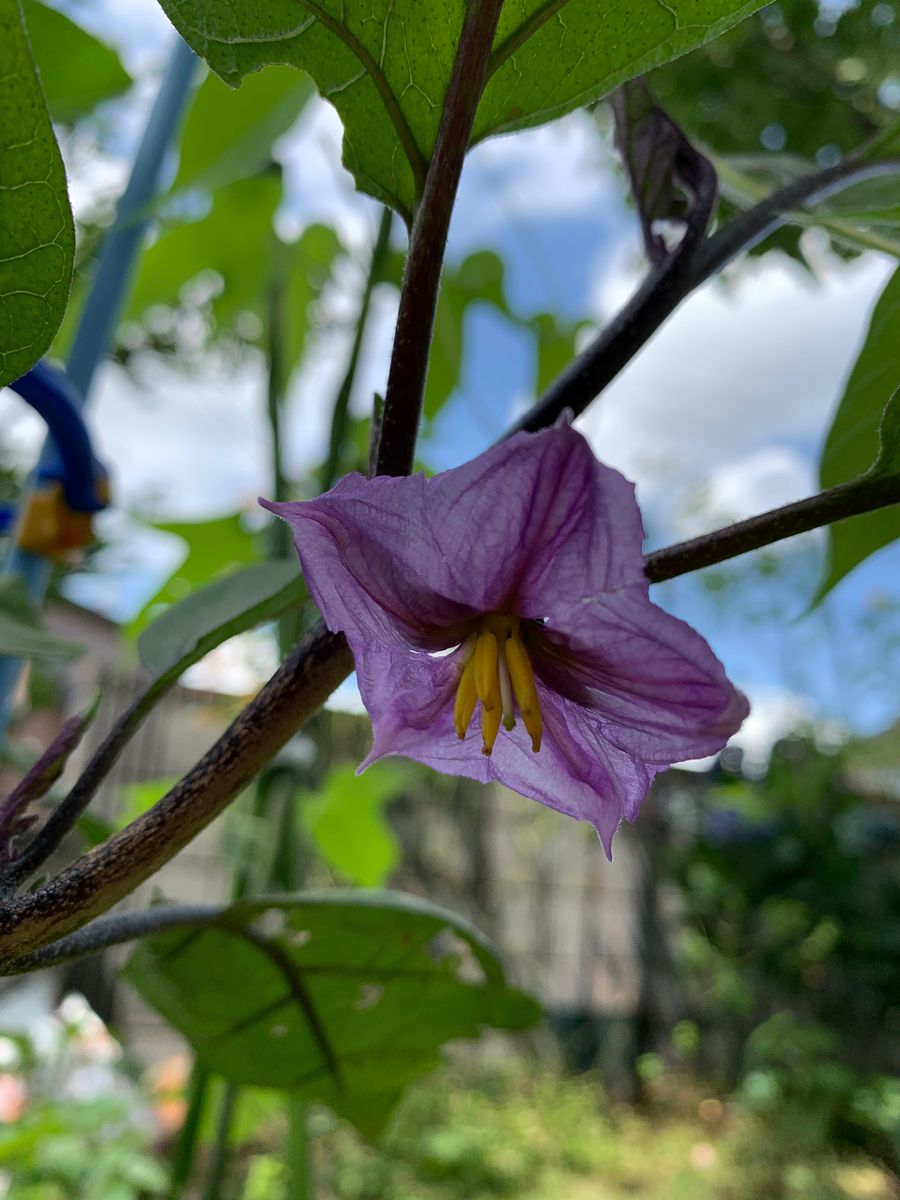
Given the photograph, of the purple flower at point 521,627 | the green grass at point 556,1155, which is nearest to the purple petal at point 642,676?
the purple flower at point 521,627

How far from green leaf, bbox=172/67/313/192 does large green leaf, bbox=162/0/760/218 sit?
0.41m

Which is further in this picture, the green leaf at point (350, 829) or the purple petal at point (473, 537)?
the green leaf at point (350, 829)

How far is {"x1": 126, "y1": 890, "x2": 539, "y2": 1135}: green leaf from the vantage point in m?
0.38

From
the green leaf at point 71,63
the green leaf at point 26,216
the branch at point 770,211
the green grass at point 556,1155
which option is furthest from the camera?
the green grass at point 556,1155

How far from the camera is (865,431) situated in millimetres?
344

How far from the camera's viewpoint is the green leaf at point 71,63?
0.59 m

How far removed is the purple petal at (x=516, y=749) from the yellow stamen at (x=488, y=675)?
18 mm

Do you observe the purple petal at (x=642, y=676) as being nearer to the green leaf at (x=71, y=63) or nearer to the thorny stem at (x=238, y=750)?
the thorny stem at (x=238, y=750)


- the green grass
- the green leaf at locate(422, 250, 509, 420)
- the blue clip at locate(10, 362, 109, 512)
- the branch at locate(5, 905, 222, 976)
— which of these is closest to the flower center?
the branch at locate(5, 905, 222, 976)

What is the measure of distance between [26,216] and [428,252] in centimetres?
8

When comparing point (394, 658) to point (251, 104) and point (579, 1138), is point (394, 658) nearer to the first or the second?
point (251, 104)

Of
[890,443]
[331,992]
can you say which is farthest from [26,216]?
[331,992]

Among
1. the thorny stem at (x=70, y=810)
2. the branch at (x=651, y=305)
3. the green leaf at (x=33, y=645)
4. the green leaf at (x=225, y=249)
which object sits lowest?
the thorny stem at (x=70, y=810)

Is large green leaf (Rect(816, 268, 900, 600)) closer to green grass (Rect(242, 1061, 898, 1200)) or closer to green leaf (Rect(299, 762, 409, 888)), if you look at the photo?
green leaf (Rect(299, 762, 409, 888))
